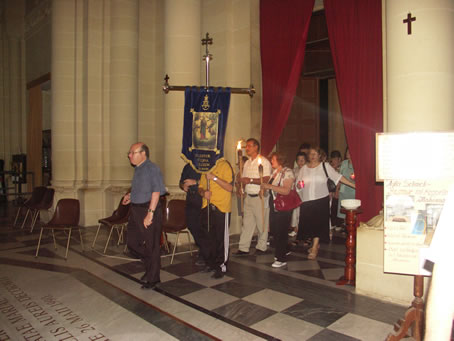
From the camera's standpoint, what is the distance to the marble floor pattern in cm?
310

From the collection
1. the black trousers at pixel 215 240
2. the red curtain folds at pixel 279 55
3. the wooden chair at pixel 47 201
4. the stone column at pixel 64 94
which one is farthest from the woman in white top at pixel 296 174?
the stone column at pixel 64 94

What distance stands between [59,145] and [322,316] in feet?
24.7

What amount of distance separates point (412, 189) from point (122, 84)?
23.7ft

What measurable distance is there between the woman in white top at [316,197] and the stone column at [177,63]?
2.31 meters

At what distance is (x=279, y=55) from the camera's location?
21.6 feet

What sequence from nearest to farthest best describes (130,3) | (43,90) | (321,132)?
(130,3) < (321,132) < (43,90)

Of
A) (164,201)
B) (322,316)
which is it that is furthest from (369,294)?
(164,201)

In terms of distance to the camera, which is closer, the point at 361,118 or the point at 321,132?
the point at 361,118

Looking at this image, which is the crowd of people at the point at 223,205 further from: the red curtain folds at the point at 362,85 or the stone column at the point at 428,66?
the stone column at the point at 428,66

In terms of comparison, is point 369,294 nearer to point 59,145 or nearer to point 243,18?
point 243,18

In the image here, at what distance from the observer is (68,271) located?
4930 mm

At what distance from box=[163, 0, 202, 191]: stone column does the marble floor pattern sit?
6.11 feet

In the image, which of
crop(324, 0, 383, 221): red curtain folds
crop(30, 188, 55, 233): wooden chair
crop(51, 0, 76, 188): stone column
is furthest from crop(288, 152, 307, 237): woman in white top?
crop(51, 0, 76, 188): stone column

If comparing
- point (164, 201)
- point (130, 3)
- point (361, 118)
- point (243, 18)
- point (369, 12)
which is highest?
point (130, 3)
